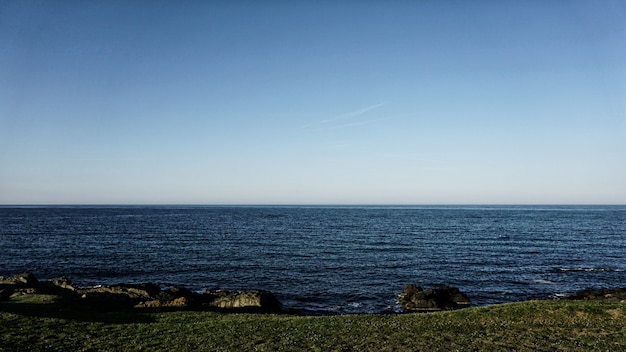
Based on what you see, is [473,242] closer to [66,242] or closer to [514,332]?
[514,332]

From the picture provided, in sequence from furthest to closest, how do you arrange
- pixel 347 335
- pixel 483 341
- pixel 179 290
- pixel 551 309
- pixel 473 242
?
1. pixel 473 242
2. pixel 179 290
3. pixel 551 309
4. pixel 347 335
5. pixel 483 341

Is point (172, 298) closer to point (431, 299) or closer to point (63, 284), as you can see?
point (63, 284)

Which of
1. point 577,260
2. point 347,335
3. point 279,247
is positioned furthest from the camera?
point 279,247

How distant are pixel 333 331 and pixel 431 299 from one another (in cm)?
A: 1964

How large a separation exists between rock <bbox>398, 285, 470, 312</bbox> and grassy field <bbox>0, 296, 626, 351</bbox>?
398 inches

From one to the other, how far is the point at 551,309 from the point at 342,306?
19.2 meters

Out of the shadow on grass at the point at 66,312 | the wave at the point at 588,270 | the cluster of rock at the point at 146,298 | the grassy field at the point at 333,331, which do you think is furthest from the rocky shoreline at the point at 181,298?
the wave at the point at 588,270

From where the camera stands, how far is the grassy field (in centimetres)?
1945

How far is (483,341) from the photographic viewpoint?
20.2 metres

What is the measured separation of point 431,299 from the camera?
38594 millimetres

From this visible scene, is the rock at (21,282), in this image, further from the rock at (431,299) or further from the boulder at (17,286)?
the rock at (431,299)

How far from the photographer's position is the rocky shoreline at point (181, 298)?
34.1 metres

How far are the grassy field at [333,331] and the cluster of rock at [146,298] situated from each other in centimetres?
602

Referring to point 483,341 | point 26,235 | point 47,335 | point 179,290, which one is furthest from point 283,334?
point 26,235
